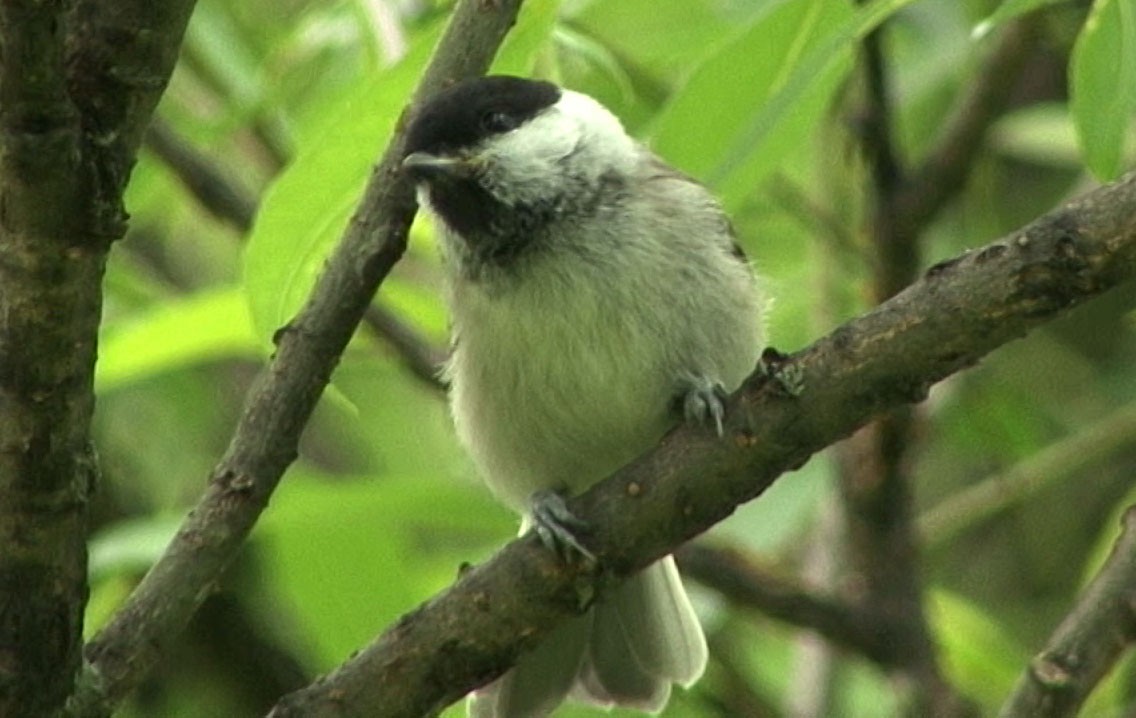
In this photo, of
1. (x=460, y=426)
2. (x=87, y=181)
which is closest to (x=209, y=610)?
(x=460, y=426)

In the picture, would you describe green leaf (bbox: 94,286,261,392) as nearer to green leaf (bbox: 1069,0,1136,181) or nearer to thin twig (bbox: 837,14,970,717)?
thin twig (bbox: 837,14,970,717)

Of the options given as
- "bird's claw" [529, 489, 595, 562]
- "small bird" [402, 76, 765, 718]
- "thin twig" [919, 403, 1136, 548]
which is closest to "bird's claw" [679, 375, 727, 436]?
"small bird" [402, 76, 765, 718]

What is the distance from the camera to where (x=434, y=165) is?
201cm

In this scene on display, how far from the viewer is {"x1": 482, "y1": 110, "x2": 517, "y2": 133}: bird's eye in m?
2.12

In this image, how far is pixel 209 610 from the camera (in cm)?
279

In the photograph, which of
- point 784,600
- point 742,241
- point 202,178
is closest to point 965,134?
point 742,241

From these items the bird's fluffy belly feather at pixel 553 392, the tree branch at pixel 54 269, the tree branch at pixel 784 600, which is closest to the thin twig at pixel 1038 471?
the tree branch at pixel 784 600

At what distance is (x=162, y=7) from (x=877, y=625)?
4.64 feet

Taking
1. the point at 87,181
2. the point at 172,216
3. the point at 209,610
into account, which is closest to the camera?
the point at 87,181

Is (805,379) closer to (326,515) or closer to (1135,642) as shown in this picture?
(1135,642)

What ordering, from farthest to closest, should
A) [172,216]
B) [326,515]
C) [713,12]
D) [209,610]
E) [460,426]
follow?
[172,216]
[209,610]
[713,12]
[326,515]
[460,426]

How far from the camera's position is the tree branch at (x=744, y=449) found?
1.40 metres

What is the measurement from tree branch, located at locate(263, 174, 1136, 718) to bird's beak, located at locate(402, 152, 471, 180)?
0.40 meters

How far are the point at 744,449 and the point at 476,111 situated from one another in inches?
26.5
